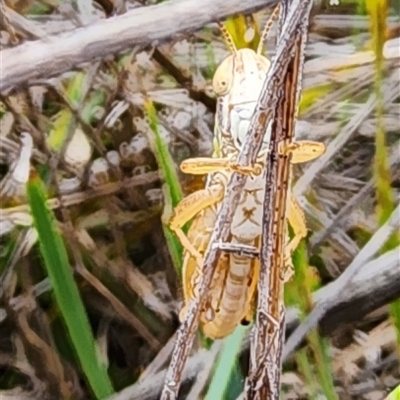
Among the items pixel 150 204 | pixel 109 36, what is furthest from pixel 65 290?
pixel 109 36

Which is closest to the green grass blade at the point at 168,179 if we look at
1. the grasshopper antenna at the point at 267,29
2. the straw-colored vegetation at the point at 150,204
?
the straw-colored vegetation at the point at 150,204

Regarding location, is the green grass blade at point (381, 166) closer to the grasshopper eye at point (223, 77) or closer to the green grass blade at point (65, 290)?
the grasshopper eye at point (223, 77)

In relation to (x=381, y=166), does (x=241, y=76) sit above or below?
above

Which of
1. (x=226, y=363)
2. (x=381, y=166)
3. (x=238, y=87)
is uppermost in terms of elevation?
(x=238, y=87)

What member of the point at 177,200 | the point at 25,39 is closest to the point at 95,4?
the point at 25,39

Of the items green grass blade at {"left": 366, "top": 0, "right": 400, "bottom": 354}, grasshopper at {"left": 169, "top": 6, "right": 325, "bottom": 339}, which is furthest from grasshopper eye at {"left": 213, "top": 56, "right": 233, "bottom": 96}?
green grass blade at {"left": 366, "top": 0, "right": 400, "bottom": 354}

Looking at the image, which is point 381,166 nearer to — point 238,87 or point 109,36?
point 238,87

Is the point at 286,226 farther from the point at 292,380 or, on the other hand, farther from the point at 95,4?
the point at 95,4
